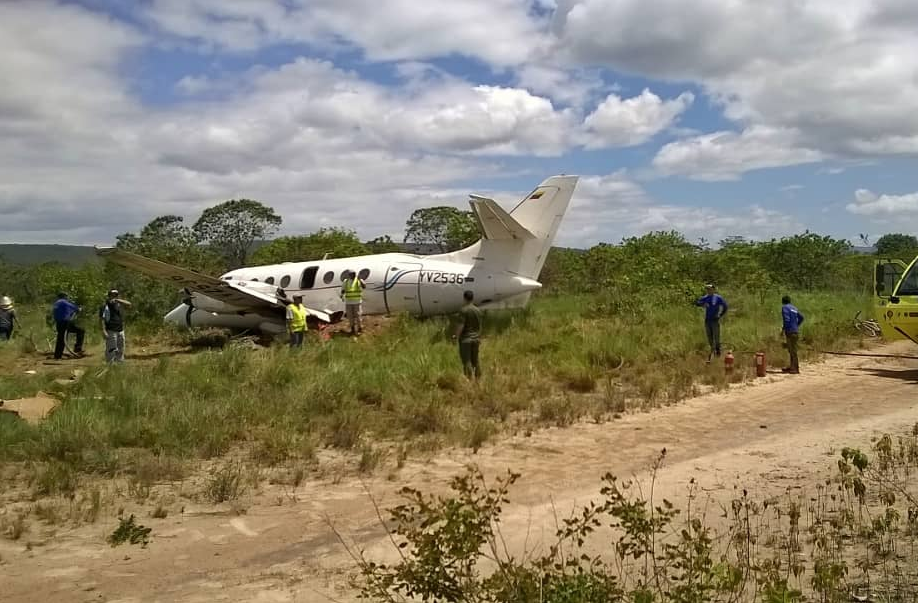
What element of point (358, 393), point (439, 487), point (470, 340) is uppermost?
point (470, 340)

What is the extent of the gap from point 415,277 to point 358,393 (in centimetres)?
851

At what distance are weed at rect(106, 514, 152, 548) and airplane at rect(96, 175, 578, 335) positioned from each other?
1195 cm

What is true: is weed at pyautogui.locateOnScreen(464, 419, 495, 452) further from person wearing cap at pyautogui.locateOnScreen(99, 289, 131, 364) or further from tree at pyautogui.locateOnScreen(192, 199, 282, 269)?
tree at pyautogui.locateOnScreen(192, 199, 282, 269)

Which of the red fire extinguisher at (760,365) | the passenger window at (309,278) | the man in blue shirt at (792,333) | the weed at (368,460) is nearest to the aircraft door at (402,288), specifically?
the passenger window at (309,278)

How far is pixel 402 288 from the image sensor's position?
1945 centimetres

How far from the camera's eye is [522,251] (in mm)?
18625

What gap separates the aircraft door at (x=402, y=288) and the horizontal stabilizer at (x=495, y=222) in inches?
86.1

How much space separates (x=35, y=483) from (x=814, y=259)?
3844 centimetres

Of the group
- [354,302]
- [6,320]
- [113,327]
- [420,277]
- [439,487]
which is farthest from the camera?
[6,320]

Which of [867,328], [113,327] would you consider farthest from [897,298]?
[113,327]

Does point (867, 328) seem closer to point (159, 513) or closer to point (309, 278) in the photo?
point (309, 278)

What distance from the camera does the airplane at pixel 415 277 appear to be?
18.4m

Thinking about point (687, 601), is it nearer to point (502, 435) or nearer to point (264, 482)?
point (264, 482)

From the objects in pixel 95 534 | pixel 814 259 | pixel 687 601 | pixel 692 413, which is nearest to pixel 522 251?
pixel 692 413
